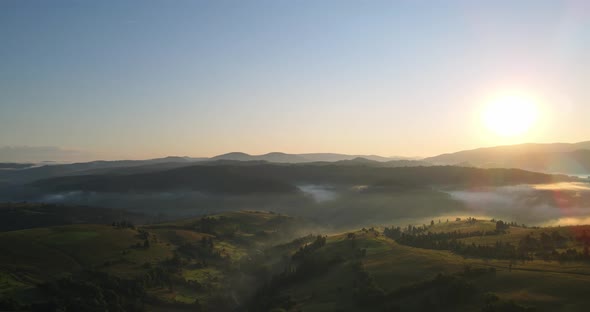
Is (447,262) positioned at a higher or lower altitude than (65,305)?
higher

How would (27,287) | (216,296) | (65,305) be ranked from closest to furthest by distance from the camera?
(65,305) < (27,287) < (216,296)

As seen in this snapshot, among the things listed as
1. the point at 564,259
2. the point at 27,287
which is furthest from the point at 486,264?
the point at 27,287

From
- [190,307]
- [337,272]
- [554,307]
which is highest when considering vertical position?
[554,307]

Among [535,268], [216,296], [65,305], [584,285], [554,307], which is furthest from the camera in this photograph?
[216,296]

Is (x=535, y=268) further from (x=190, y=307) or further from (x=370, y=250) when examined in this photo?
(x=190, y=307)

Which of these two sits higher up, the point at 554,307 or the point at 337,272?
the point at 554,307

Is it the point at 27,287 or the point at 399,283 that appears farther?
the point at 27,287

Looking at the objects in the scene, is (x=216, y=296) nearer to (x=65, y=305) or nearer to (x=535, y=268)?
(x=65, y=305)

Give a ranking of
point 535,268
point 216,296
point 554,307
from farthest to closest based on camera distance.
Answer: point 216,296, point 535,268, point 554,307

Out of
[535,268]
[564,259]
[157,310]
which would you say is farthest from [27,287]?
[564,259]
